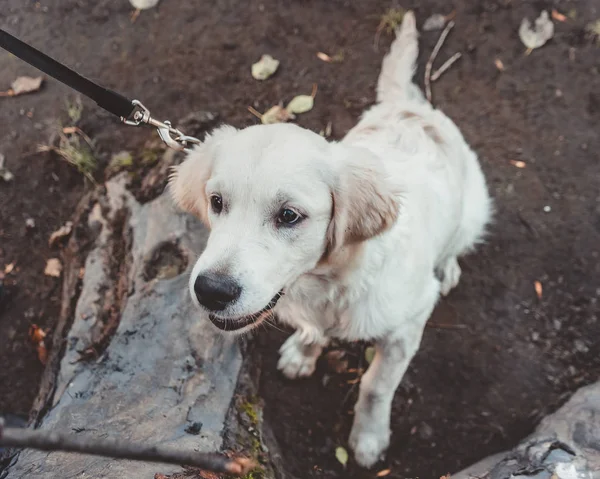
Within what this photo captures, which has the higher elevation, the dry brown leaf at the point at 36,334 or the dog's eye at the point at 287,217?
the dog's eye at the point at 287,217

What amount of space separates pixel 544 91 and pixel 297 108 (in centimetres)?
198

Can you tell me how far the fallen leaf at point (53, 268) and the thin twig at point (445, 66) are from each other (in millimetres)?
3223

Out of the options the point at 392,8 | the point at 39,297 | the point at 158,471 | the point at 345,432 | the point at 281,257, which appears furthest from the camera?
the point at 392,8

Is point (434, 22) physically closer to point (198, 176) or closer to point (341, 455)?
point (198, 176)

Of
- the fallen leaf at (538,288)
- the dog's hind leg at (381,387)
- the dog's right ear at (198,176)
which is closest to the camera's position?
the dog's right ear at (198,176)

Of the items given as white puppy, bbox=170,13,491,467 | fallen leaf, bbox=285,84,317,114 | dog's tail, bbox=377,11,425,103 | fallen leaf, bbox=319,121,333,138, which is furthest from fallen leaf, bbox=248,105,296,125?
white puppy, bbox=170,13,491,467

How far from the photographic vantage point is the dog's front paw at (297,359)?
3129 mm

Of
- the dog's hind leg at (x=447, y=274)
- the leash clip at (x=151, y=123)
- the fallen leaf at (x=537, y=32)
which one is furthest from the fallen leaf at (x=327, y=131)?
the fallen leaf at (x=537, y=32)

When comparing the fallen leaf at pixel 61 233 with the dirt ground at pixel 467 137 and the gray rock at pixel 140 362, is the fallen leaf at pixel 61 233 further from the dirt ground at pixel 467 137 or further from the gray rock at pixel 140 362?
the gray rock at pixel 140 362

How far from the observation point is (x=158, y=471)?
1853 millimetres

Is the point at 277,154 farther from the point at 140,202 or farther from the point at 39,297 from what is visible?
the point at 39,297

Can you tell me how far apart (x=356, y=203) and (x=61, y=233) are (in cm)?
254

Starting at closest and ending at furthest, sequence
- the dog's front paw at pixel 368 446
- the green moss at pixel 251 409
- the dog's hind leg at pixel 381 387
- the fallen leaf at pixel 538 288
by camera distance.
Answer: the green moss at pixel 251 409 → the dog's hind leg at pixel 381 387 → the dog's front paw at pixel 368 446 → the fallen leaf at pixel 538 288

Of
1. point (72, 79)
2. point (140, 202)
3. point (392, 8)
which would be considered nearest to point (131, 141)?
point (140, 202)
